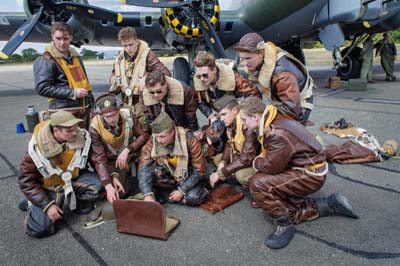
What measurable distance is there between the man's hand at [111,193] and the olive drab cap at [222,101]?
1.39 m

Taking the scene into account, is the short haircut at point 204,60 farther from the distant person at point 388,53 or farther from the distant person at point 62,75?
the distant person at point 388,53

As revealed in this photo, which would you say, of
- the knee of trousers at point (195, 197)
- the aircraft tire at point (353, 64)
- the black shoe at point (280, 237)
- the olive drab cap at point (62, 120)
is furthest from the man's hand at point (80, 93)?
the aircraft tire at point (353, 64)

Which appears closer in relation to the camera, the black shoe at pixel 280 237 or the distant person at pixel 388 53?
the black shoe at pixel 280 237

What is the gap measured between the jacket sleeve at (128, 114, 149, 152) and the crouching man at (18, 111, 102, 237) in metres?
0.51

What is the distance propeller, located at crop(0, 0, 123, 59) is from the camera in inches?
257

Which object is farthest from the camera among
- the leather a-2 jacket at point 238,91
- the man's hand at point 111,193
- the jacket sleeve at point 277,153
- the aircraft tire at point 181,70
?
the aircraft tire at point 181,70

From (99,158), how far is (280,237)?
5.77 ft

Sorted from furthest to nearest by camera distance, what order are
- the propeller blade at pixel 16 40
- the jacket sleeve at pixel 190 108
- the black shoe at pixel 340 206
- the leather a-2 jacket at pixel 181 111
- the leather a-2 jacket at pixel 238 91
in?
1. the propeller blade at pixel 16 40
2. the leather a-2 jacket at pixel 238 91
3. the jacket sleeve at pixel 190 108
4. the leather a-2 jacket at pixel 181 111
5. the black shoe at pixel 340 206

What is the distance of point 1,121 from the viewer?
714 centimetres

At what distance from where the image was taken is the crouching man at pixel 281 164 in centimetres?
242

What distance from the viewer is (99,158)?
3.02 m

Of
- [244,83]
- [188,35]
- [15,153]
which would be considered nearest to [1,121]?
[15,153]

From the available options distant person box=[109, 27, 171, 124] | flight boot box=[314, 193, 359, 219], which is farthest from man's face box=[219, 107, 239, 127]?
flight boot box=[314, 193, 359, 219]

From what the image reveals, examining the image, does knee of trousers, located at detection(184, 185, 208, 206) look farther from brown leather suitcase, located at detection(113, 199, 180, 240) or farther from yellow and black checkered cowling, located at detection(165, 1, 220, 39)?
yellow and black checkered cowling, located at detection(165, 1, 220, 39)
